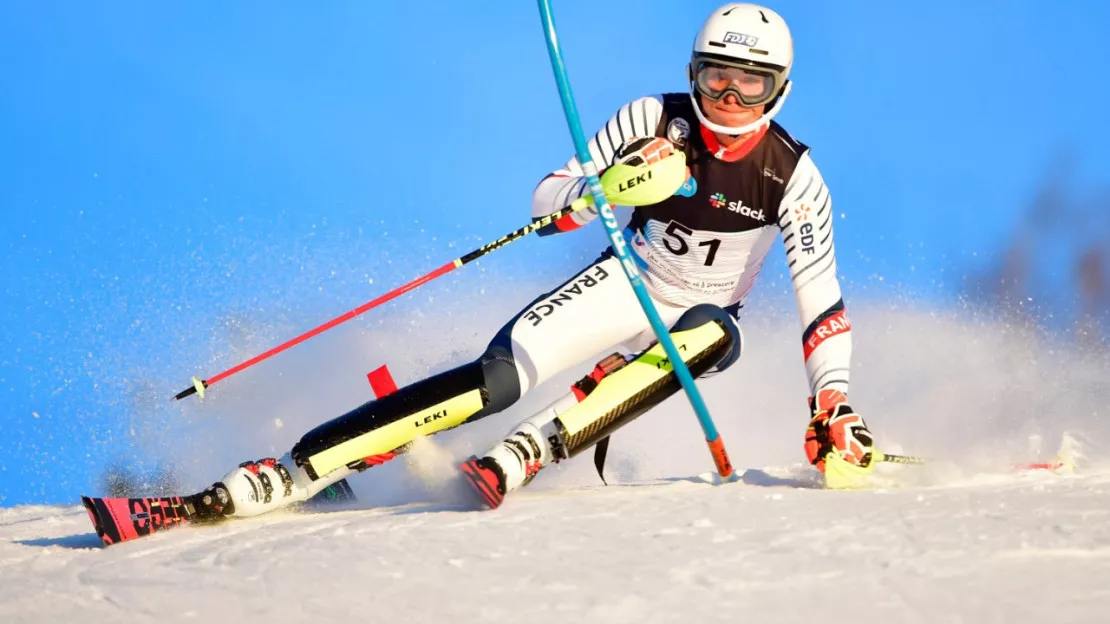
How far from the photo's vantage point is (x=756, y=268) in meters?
5.30

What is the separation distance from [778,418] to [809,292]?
3.32 m

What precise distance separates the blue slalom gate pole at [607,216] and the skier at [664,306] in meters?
0.13

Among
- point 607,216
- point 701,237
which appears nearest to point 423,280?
point 607,216

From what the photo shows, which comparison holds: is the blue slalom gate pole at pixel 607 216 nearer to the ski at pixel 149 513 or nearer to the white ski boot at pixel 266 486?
the white ski boot at pixel 266 486

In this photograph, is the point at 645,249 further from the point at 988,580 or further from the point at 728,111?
the point at 988,580

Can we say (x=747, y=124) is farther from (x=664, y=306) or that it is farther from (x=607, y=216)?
(x=664, y=306)

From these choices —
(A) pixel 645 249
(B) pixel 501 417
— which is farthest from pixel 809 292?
(B) pixel 501 417

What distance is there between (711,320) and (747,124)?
2.79 feet

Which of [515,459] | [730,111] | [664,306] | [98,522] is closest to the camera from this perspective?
[98,522]

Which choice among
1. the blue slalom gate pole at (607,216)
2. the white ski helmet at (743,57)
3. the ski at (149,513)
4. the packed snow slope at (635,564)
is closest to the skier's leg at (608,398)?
the blue slalom gate pole at (607,216)

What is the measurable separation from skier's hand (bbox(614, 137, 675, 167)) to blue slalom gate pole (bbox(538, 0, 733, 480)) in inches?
5.7

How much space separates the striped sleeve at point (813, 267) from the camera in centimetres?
480

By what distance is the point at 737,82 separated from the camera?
4676 mm

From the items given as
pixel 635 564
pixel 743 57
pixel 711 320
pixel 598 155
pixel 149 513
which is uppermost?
pixel 743 57
